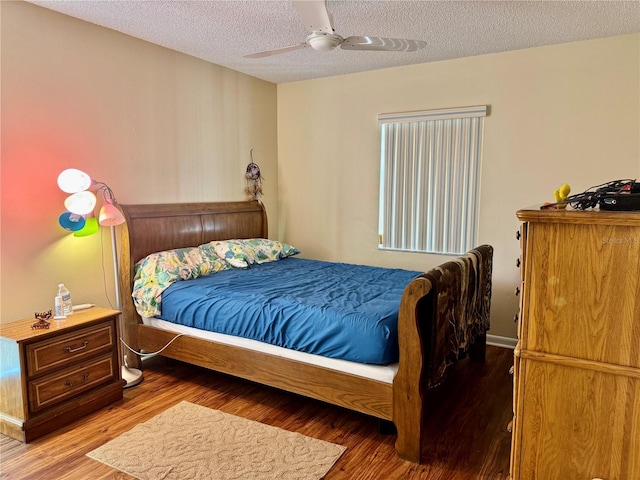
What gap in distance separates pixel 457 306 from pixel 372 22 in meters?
2.04

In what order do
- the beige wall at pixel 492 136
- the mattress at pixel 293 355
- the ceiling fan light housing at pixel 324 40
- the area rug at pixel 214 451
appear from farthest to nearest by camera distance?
the beige wall at pixel 492 136, the ceiling fan light housing at pixel 324 40, the mattress at pixel 293 355, the area rug at pixel 214 451

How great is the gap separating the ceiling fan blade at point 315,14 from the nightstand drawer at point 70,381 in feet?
7.88

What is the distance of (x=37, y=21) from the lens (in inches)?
111

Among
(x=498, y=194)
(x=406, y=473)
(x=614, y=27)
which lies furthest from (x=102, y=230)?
(x=614, y=27)

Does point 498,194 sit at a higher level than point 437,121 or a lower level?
lower

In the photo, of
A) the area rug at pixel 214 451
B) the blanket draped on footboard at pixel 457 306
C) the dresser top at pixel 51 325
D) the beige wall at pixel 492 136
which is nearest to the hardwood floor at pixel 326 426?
the area rug at pixel 214 451

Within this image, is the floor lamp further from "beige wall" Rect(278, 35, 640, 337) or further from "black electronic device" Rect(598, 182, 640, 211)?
"black electronic device" Rect(598, 182, 640, 211)

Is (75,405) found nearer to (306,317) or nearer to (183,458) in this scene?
(183,458)

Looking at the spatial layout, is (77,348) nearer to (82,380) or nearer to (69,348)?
(69,348)

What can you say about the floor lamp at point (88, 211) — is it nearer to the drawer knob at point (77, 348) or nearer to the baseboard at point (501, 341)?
the drawer knob at point (77, 348)

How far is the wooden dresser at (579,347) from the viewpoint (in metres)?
1.41

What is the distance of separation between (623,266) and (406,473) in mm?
1412

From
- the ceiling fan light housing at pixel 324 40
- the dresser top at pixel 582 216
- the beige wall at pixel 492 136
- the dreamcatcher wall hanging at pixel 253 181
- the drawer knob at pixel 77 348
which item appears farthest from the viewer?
the dreamcatcher wall hanging at pixel 253 181

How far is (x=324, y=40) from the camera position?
2443 millimetres
